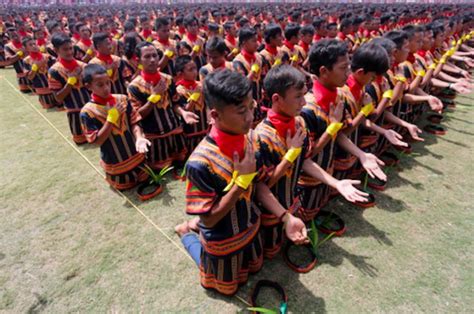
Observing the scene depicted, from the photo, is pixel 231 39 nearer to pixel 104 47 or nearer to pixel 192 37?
pixel 192 37

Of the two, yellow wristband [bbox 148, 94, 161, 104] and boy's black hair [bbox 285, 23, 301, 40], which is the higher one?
boy's black hair [bbox 285, 23, 301, 40]

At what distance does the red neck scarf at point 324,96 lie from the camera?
10.2 ft

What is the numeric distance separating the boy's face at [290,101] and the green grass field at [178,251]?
176cm

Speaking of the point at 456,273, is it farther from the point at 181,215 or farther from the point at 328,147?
the point at 181,215

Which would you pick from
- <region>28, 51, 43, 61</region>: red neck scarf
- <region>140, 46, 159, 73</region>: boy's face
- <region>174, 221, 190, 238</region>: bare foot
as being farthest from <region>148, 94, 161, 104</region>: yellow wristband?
<region>28, 51, 43, 61</region>: red neck scarf

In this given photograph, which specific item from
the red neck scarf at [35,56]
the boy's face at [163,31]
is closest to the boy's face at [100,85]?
the boy's face at [163,31]

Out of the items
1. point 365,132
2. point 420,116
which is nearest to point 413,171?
point 365,132

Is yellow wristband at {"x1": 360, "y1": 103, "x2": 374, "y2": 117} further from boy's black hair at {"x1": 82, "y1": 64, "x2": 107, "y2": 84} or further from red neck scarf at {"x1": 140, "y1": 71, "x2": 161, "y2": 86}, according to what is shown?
boy's black hair at {"x1": 82, "y1": 64, "x2": 107, "y2": 84}

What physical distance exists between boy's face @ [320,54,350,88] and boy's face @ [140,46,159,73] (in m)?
2.63

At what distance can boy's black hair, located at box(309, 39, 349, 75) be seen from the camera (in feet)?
9.57

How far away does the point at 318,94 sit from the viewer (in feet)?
10.3

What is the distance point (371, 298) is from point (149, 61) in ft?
13.8

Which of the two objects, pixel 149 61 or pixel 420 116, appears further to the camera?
pixel 420 116

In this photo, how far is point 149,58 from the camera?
4.35 meters
